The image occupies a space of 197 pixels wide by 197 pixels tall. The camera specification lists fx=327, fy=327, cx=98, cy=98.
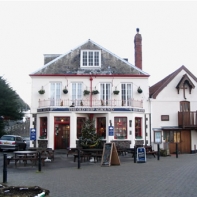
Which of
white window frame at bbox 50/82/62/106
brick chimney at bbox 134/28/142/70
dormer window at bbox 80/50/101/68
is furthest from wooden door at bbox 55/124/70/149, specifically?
brick chimney at bbox 134/28/142/70

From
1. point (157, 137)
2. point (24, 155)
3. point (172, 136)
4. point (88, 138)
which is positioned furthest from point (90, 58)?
point (24, 155)

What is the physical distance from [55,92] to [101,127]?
198 inches

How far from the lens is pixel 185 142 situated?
2873 cm

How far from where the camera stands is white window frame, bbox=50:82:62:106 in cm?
2811

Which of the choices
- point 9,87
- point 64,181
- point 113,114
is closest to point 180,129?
point 113,114

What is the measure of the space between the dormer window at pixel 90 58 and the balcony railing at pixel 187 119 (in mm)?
8511

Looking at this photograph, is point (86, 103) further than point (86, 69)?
No

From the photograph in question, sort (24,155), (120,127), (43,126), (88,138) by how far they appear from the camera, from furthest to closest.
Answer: (43,126) < (120,127) < (88,138) < (24,155)

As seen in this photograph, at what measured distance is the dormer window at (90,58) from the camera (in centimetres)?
2923

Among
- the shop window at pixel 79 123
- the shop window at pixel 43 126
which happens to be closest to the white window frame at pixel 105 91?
the shop window at pixel 79 123

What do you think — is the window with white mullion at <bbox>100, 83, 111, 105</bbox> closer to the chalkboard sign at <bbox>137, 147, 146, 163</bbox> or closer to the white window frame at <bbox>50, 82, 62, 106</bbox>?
the white window frame at <bbox>50, 82, 62, 106</bbox>

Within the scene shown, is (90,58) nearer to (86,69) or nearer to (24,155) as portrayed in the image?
(86,69)

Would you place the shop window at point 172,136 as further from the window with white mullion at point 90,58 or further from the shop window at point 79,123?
the window with white mullion at point 90,58

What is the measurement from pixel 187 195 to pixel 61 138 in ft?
65.8
